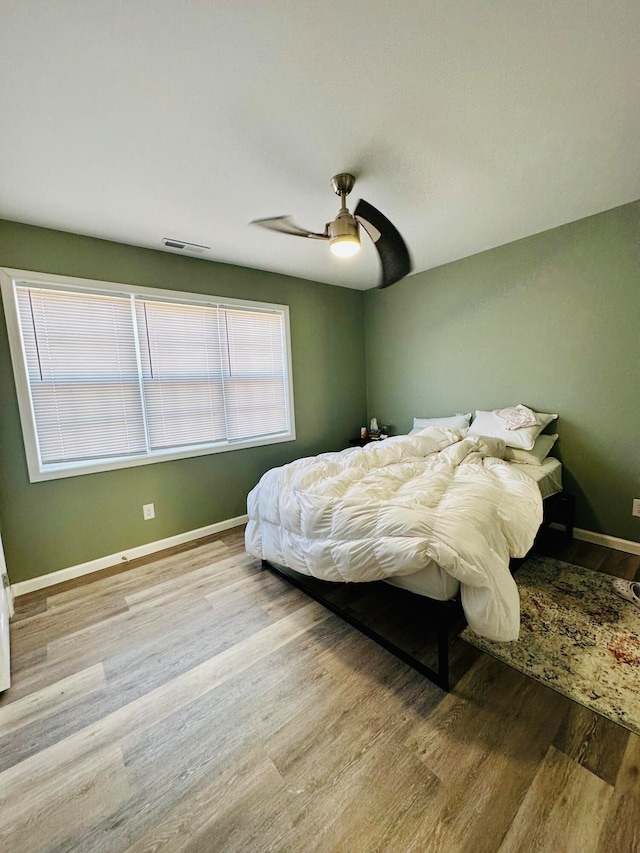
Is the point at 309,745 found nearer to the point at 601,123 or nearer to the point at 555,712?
the point at 555,712

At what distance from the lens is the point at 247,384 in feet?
11.1

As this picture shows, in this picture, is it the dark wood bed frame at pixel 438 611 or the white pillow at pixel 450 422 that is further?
the white pillow at pixel 450 422

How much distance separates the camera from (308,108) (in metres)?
1.44

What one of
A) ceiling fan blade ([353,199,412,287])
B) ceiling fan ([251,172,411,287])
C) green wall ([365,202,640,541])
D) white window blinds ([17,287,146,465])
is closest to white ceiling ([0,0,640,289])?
ceiling fan ([251,172,411,287])

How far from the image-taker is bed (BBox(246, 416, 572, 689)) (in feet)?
4.48

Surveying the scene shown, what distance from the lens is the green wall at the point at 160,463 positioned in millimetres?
2299

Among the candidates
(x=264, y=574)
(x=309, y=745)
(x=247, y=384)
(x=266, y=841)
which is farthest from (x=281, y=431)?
(x=266, y=841)

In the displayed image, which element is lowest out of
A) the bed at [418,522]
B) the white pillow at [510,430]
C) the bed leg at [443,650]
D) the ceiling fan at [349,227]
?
the bed leg at [443,650]

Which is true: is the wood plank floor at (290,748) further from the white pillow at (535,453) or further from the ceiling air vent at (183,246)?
the ceiling air vent at (183,246)

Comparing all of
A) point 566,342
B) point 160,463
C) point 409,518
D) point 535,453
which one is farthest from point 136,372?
point 566,342

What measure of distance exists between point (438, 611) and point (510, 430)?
187 cm

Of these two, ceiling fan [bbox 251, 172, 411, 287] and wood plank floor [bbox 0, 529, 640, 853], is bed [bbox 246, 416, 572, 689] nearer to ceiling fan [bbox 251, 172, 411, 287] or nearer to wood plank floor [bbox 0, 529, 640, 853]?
wood plank floor [bbox 0, 529, 640, 853]

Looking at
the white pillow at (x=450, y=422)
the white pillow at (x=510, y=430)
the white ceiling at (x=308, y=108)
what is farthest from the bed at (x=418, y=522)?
the white ceiling at (x=308, y=108)

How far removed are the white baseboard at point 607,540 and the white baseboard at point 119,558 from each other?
2.98 metres
